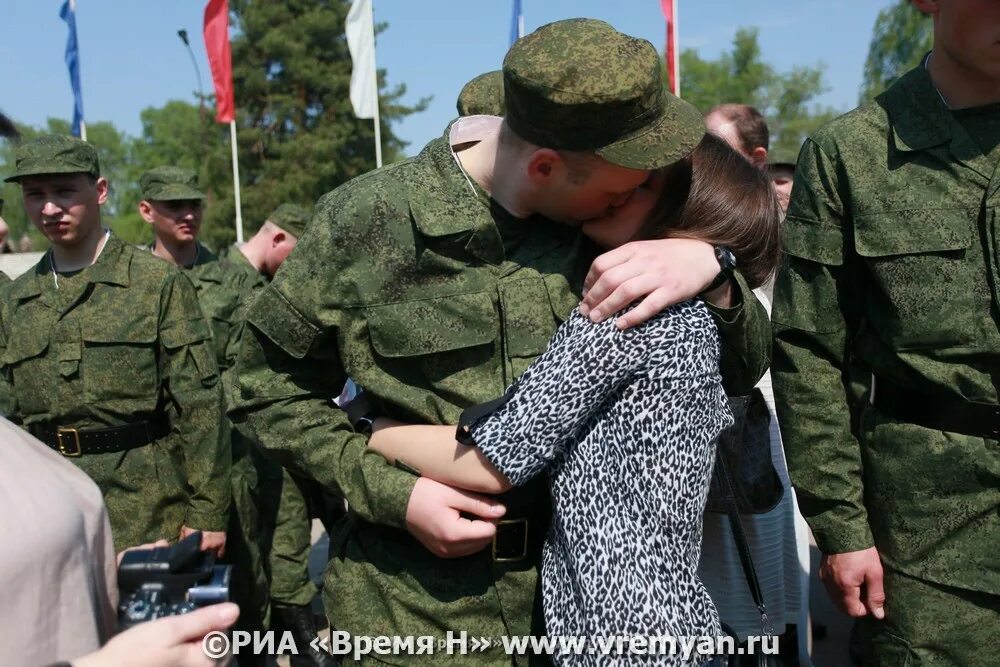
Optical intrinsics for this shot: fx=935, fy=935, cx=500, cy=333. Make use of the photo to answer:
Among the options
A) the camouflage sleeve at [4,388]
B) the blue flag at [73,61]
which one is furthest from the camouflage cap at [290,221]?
the blue flag at [73,61]

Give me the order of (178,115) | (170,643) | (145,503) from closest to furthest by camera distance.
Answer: (170,643), (145,503), (178,115)

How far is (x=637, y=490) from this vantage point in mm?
1559

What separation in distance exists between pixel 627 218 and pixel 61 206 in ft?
8.51

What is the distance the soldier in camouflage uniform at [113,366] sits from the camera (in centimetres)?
342

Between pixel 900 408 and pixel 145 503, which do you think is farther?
pixel 145 503

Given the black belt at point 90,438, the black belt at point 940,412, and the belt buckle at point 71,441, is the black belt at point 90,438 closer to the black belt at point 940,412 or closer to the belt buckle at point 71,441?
the belt buckle at point 71,441

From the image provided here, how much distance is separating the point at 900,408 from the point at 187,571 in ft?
4.92

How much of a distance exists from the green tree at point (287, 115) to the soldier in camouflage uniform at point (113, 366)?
27065 millimetres

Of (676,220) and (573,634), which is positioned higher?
(676,220)

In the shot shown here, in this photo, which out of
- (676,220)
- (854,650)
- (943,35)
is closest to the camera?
(676,220)

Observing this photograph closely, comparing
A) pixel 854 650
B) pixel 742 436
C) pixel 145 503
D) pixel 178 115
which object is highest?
pixel 742 436

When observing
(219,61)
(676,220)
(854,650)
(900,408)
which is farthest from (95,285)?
(219,61)

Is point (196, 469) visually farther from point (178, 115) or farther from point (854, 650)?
point (178, 115)

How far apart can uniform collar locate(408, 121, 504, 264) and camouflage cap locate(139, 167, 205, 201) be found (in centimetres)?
424
